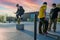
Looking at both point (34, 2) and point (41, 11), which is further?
point (34, 2)

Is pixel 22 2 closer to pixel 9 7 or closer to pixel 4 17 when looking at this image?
pixel 9 7

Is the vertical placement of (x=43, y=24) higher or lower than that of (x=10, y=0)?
lower

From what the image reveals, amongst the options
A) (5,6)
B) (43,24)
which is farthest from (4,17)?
(43,24)

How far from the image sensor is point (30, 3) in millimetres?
9078

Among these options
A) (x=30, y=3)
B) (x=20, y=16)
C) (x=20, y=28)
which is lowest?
(x=20, y=28)

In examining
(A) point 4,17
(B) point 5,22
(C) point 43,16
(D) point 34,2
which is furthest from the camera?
(B) point 5,22

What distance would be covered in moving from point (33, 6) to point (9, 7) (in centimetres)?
120

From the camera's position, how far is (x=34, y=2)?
8.95 metres

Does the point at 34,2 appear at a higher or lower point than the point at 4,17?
higher

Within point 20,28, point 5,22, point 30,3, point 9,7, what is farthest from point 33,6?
point 5,22

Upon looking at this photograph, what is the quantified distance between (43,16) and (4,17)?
438 centimetres

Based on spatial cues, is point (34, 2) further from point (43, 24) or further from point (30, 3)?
point (43, 24)

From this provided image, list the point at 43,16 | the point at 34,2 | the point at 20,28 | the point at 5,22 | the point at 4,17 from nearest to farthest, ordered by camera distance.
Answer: the point at 43,16 → the point at 20,28 → the point at 34,2 → the point at 4,17 → the point at 5,22

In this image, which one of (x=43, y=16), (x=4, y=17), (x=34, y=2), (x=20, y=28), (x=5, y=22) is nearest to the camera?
(x=43, y=16)
